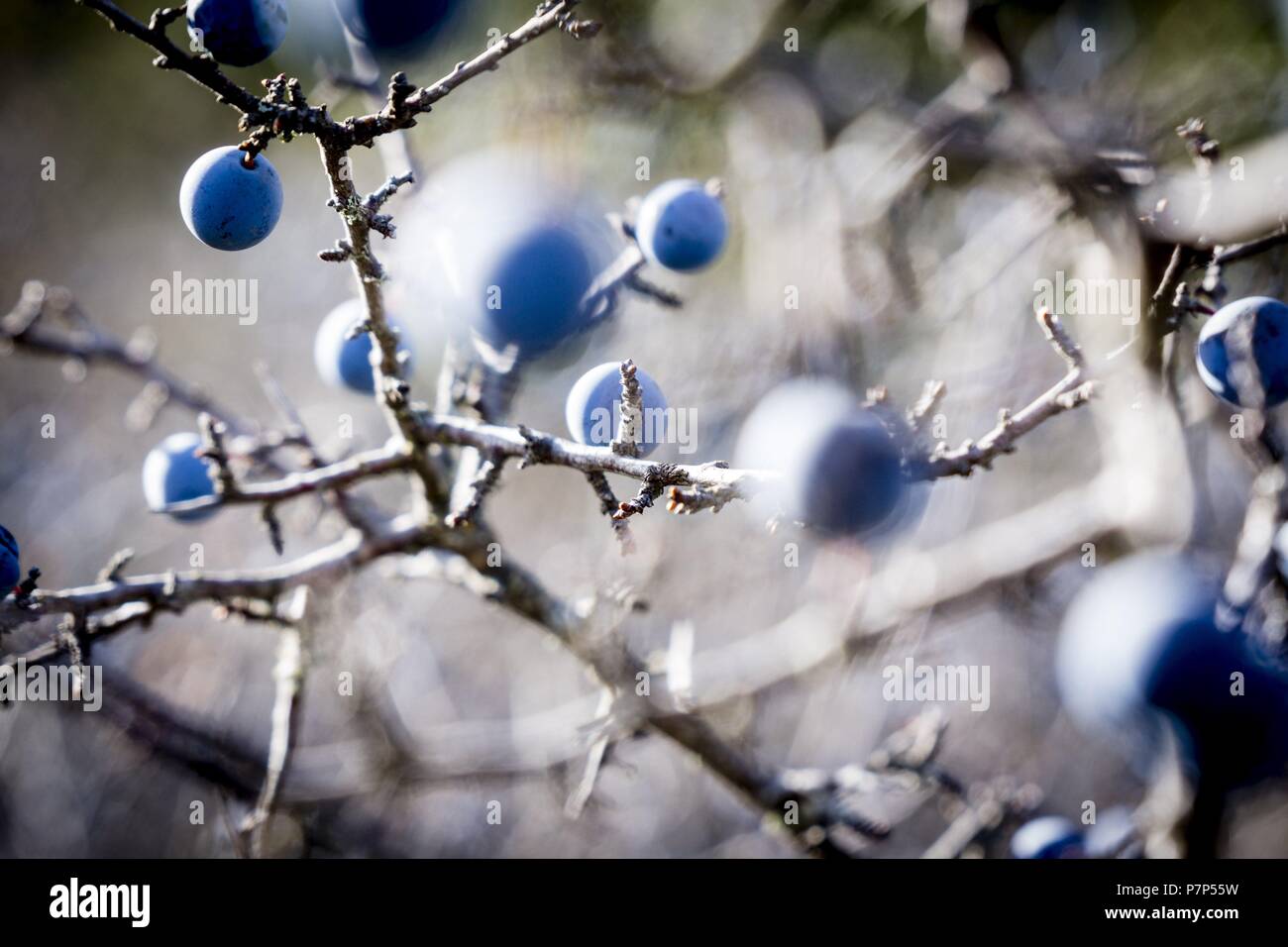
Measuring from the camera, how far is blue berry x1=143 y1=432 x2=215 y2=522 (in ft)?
6.01

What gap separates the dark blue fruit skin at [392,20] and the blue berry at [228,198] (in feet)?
1.75

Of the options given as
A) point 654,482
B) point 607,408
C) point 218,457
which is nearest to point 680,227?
point 607,408

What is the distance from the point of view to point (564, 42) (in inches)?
116

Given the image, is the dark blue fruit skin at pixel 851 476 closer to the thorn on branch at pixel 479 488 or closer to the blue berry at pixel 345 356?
the thorn on branch at pixel 479 488

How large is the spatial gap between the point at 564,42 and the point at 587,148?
499 mm

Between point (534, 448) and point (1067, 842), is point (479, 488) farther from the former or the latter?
point (1067, 842)

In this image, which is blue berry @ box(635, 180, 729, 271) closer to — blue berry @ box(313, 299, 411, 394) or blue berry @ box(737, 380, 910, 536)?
blue berry @ box(737, 380, 910, 536)

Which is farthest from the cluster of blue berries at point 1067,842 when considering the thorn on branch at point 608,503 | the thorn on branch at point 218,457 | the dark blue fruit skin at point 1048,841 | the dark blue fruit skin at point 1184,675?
the thorn on branch at point 218,457

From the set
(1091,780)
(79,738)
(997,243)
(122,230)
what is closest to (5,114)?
(122,230)

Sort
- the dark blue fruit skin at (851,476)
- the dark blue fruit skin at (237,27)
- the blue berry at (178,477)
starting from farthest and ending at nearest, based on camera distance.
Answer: the blue berry at (178,477), the dark blue fruit skin at (851,476), the dark blue fruit skin at (237,27)

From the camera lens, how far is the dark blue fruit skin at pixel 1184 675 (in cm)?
158

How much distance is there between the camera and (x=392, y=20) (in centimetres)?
162

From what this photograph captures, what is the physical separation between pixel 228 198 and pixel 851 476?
101 cm

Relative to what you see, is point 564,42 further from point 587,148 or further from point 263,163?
point 263,163
